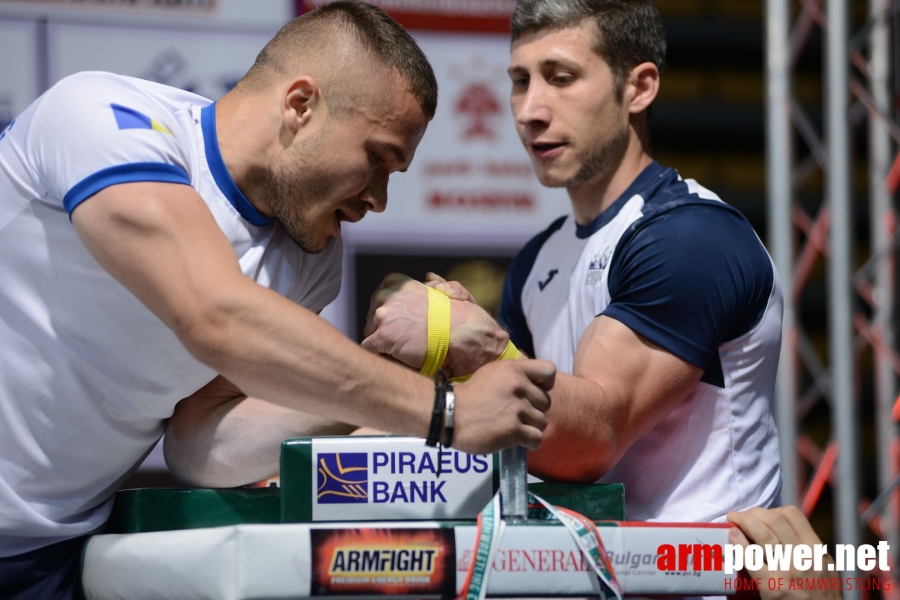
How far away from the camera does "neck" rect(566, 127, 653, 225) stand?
2.11 m

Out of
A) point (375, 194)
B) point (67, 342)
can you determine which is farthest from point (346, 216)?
point (67, 342)

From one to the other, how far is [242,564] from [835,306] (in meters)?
2.20

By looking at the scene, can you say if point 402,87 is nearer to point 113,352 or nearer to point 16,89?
point 113,352

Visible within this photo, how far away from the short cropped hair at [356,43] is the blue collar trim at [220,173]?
11 centimetres

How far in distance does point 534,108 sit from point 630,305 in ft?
2.16

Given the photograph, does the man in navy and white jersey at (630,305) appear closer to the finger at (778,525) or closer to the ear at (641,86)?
the ear at (641,86)

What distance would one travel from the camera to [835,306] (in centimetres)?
277

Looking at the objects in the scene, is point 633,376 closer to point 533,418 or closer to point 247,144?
point 533,418

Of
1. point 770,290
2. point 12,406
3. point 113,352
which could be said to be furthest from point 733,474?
point 12,406

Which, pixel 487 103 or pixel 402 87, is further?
pixel 487 103

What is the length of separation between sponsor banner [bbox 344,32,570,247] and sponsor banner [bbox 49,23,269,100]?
2.07 feet

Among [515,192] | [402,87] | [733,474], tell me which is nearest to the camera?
[402,87]

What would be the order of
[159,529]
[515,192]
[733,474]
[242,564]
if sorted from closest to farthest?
[242,564] < [159,529] < [733,474] < [515,192]

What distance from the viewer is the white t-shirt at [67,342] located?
132 centimetres
